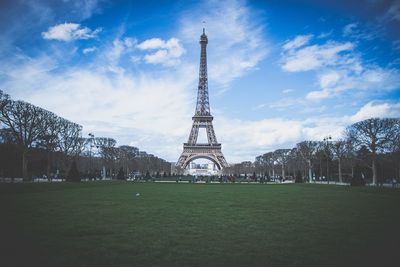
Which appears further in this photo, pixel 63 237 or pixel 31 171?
pixel 31 171

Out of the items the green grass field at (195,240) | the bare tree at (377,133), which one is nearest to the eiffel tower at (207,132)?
the bare tree at (377,133)

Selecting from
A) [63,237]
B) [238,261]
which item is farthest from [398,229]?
[63,237]

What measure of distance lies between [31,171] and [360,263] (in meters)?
65.9

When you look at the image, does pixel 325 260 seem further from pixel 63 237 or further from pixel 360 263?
pixel 63 237

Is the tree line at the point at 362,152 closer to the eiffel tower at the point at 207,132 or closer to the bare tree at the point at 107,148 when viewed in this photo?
the eiffel tower at the point at 207,132

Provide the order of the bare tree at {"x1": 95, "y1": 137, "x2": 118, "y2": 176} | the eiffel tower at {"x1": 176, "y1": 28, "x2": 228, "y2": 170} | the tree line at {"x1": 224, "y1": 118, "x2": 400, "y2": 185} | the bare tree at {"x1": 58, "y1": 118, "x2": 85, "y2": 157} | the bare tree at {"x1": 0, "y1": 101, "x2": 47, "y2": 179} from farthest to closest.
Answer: the eiffel tower at {"x1": 176, "y1": 28, "x2": 228, "y2": 170} < the bare tree at {"x1": 95, "y1": 137, "x2": 118, "y2": 176} < the bare tree at {"x1": 58, "y1": 118, "x2": 85, "y2": 157} < the tree line at {"x1": 224, "y1": 118, "x2": 400, "y2": 185} < the bare tree at {"x1": 0, "y1": 101, "x2": 47, "y2": 179}

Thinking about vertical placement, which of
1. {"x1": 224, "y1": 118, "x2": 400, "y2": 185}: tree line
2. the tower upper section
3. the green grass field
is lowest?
the green grass field

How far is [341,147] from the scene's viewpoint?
54.7 metres

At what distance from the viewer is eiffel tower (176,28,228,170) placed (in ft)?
269

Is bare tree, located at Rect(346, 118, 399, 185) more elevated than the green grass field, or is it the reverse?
bare tree, located at Rect(346, 118, 399, 185)

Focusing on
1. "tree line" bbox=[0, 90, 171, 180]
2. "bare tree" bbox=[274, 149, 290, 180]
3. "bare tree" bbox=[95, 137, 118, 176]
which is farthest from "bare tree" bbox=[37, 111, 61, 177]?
"bare tree" bbox=[274, 149, 290, 180]

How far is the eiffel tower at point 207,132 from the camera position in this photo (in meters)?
82.0

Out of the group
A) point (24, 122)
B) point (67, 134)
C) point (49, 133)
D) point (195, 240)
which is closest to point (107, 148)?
point (67, 134)

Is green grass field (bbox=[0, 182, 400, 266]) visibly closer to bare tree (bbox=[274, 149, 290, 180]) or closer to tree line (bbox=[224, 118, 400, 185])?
tree line (bbox=[224, 118, 400, 185])
